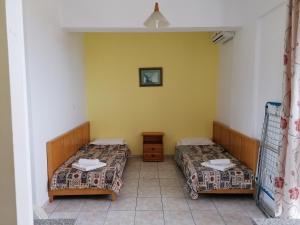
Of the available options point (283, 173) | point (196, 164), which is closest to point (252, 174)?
point (196, 164)

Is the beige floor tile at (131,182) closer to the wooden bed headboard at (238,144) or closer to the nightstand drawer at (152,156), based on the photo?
the nightstand drawer at (152,156)

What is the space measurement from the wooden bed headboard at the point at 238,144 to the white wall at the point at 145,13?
1.66 metres

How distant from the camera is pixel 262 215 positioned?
2.84m

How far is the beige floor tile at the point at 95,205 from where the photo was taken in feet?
9.86

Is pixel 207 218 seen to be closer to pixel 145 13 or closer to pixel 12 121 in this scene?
pixel 12 121

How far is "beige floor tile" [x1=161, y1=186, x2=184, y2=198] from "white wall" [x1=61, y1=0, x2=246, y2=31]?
7.54 ft

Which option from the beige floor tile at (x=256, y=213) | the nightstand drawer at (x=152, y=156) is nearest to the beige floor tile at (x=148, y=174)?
the nightstand drawer at (x=152, y=156)

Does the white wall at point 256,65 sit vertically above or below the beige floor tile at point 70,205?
above

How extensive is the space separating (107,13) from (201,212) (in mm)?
2886

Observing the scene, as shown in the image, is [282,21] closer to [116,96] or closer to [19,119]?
[19,119]

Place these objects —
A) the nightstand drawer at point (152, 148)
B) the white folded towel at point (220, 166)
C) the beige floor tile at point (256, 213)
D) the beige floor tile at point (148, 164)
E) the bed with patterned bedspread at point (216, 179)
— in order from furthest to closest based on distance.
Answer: the nightstand drawer at point (152, 148)
the beige floor tile at point (148, 164)
the white folded towel at point (220, 166)
the bed with patterned bedspread at point (216, 179)
the beige floor tile at point (256, 213)

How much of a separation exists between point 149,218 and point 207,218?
64 cm

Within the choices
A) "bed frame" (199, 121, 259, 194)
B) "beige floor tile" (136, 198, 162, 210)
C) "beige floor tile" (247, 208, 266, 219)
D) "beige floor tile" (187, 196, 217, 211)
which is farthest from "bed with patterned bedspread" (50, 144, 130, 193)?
"beige floor tile" (247, 208, 266, 219)

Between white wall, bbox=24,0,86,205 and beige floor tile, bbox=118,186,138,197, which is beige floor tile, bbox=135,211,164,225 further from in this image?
white wall, bbox=24,0,86,205
